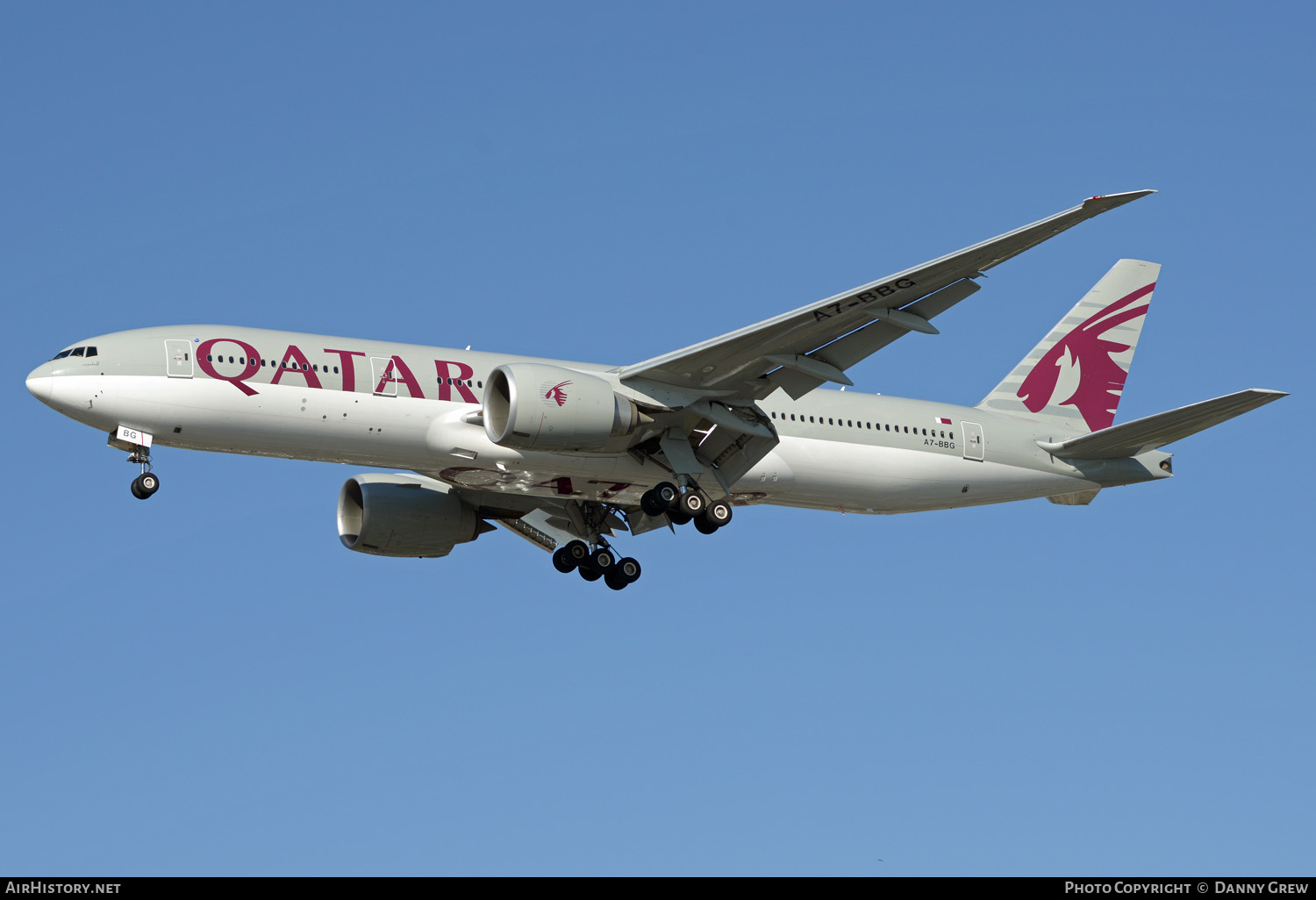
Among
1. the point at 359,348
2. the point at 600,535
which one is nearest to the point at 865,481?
the point at 600,535

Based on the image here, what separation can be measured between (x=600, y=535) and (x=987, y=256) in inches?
523

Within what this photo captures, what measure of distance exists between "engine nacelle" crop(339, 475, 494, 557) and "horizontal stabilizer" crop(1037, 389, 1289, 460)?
45.9 ft

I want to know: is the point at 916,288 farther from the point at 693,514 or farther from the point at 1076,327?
the point at 1076,327

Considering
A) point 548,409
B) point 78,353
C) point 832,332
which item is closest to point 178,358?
point 78,353

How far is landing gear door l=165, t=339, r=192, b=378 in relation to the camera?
94.1ft

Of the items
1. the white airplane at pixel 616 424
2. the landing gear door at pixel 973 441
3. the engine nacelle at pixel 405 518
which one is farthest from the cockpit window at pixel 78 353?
the landing gear door at pixel 973 441

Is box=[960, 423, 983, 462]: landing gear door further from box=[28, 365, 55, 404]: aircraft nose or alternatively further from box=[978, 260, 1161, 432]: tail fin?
box=[28, 365, 55, 404]: aircraft nose

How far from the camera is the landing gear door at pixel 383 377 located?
29.4 m

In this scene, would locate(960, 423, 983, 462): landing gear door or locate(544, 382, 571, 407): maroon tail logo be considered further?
locate(960, 423, 983, 462): landing gear door

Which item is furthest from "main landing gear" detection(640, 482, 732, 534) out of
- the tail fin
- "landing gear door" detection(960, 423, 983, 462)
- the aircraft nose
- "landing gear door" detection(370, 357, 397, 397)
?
the aircraft nose

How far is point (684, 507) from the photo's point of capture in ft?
102

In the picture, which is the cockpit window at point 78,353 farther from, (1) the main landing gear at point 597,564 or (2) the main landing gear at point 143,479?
(1) the main landing gear at point 597,564

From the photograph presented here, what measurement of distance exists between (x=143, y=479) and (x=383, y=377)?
16.3 ft

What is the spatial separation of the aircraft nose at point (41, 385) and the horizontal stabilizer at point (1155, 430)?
21519 millimetres
